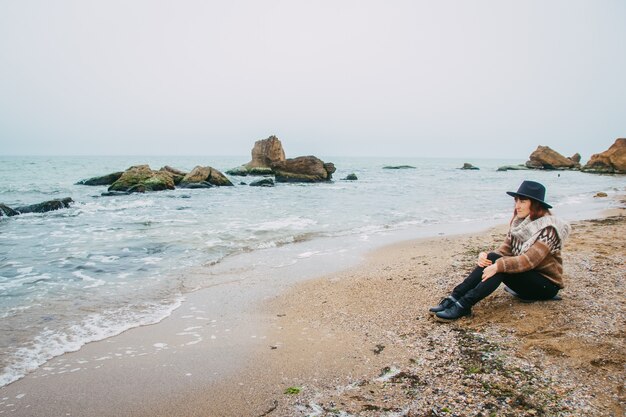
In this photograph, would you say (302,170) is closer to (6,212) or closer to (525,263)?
(6,212)

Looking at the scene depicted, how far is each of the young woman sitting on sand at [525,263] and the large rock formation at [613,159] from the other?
67601mm

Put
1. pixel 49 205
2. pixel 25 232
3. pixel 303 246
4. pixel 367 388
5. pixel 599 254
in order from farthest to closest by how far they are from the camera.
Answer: pixel 49 205 → pixel 25 232 → pixel 303 246 → pixel 599 254 → pixel 367 388

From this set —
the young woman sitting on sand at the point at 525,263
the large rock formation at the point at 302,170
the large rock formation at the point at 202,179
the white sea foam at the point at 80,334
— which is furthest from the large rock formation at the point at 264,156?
the young woman sitting on sand at the point at 525,263

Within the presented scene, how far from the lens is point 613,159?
184 ft

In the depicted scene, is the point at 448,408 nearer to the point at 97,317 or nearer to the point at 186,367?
the point at 186,367

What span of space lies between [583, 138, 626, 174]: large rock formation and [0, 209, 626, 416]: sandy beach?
6598 centimetres

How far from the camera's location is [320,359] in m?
3.72

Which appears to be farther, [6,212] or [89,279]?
[6,212]

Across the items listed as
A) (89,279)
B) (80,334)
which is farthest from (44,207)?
(80,334)

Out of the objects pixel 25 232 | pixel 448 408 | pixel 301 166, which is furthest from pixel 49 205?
pixel 301 166

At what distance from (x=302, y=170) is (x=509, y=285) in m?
36.7

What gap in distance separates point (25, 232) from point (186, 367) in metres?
11.7

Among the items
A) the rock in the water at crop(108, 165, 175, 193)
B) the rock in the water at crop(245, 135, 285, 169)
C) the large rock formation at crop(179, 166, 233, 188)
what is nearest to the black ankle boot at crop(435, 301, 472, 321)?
the rock in the water at crop(108, 165, 175, 193)

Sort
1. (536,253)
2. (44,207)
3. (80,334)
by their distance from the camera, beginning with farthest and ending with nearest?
(44,207) → (80,334) → (536,253)
